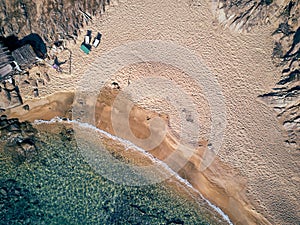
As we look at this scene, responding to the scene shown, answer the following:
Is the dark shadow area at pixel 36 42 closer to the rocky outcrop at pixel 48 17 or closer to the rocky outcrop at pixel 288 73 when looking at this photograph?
the rocky outcrop at pixel 48 17

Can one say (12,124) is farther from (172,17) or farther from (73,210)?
(172,17)

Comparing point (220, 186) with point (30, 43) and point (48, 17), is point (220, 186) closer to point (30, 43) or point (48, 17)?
point (30, 43)

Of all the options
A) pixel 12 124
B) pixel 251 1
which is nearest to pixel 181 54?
pixel 251 1

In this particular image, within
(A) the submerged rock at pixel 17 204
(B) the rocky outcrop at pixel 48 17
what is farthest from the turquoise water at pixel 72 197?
(B) the rocky outcrop at pixel 48 17

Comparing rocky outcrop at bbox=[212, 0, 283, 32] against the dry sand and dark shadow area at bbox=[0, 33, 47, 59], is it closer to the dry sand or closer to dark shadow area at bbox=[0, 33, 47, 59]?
the dry sand

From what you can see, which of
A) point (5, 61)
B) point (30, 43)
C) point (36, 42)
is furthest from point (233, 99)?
point (5, 61)

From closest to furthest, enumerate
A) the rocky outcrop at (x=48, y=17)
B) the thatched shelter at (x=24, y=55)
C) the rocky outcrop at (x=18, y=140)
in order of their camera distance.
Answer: the thatched shelter at (x=24, y=55) < the rocky outcrop at (x=18, y=140) < the rocky outcrop at (x=48, y=17)
